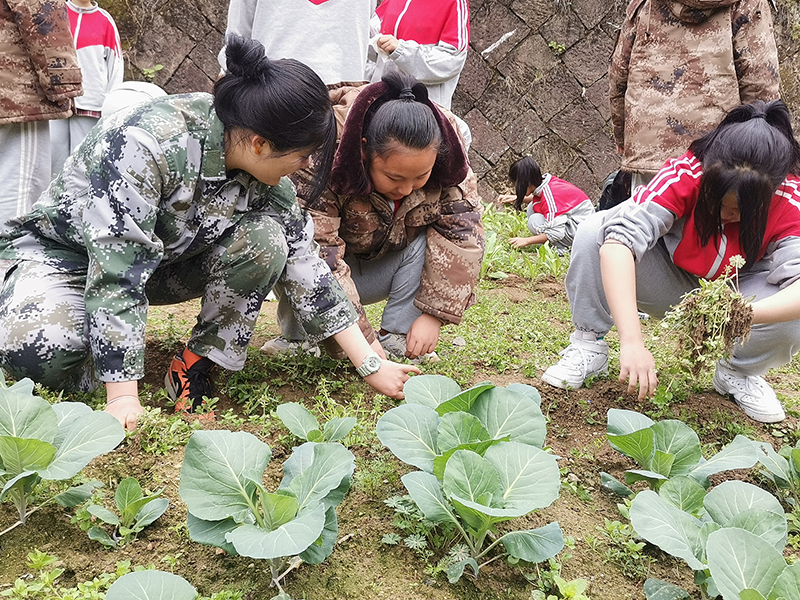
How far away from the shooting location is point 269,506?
4.04 ft

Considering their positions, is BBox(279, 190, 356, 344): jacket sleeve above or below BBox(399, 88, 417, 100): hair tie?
below

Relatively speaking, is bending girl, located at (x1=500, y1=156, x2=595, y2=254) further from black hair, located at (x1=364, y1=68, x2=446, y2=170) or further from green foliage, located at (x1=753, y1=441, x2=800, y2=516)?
green foliage, located at (x1=753, y1=441, x2=800, y2=516)

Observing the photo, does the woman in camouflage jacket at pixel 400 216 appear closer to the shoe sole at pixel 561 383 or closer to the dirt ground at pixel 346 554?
the shoe sole at pixel 561 383

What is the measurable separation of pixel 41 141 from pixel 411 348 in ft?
6.18

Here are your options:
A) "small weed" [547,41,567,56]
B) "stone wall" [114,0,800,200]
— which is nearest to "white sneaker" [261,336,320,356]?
"stone wall" [114,0,800,200]

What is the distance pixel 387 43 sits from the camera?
11.6 ft

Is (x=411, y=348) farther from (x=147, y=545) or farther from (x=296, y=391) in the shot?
(x=147, y=545)

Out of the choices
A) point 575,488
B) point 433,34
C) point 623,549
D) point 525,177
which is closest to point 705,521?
point 623,549

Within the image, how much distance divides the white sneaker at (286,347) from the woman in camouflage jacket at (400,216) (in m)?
0.01

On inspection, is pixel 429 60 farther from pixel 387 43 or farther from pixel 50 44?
pixel 50 44

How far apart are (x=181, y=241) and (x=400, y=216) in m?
0.89

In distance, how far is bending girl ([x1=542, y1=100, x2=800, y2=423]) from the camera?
205cm

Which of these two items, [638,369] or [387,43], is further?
[387,43]

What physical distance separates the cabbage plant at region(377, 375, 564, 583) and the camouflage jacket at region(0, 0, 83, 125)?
87.9 inches
